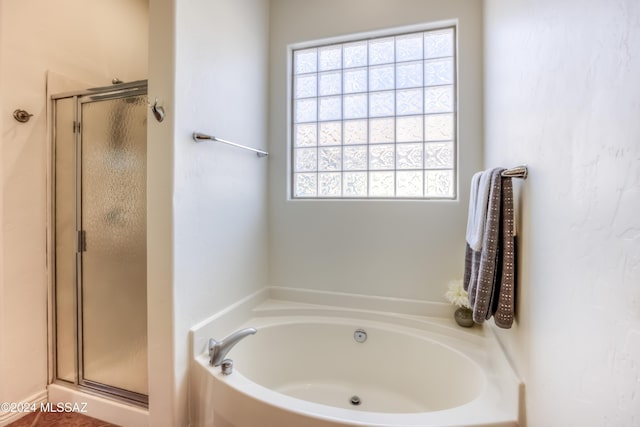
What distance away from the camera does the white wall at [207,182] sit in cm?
138

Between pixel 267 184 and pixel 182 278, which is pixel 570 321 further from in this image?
pixel 267 184

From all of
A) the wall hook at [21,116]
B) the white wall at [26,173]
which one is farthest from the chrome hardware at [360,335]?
the wall hook at [21,116]

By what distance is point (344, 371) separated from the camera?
6.25 feet

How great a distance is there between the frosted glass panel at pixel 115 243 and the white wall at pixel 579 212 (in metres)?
1.79

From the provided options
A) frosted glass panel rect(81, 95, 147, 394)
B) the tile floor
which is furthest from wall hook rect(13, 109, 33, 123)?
the tile floor

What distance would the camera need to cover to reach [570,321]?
71 cm

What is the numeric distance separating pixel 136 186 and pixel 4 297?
3.13 feet

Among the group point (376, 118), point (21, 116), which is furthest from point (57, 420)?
point (376, 118)

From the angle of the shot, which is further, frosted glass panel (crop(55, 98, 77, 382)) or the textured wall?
frosted glass panel (crop(55, 98, 77, 382))

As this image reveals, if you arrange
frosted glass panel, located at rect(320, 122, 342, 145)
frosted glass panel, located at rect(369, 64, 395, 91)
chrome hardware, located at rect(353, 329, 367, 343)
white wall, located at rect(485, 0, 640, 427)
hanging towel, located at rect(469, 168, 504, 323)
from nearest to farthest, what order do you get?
1. white wall, located at rect(485, 0, 640, 427)
2. hanging towel, located at rect(469, 168, 504, 323)
3. chrome hardware, located at rect(353, 329, 367, 343)
4. frosted glass panel, located at rect(369, 64, 395, 91)
5. frosted glass panel, located at rect(320, 122, 342, 145)

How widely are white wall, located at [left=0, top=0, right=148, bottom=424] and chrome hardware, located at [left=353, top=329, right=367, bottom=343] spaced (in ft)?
6.34

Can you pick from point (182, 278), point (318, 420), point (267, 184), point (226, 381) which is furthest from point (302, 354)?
point (267, 184)

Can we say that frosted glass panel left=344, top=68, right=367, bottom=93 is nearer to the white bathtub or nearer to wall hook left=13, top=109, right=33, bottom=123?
the white bathtub

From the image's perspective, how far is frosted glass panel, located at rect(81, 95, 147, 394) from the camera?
5.18 ft
